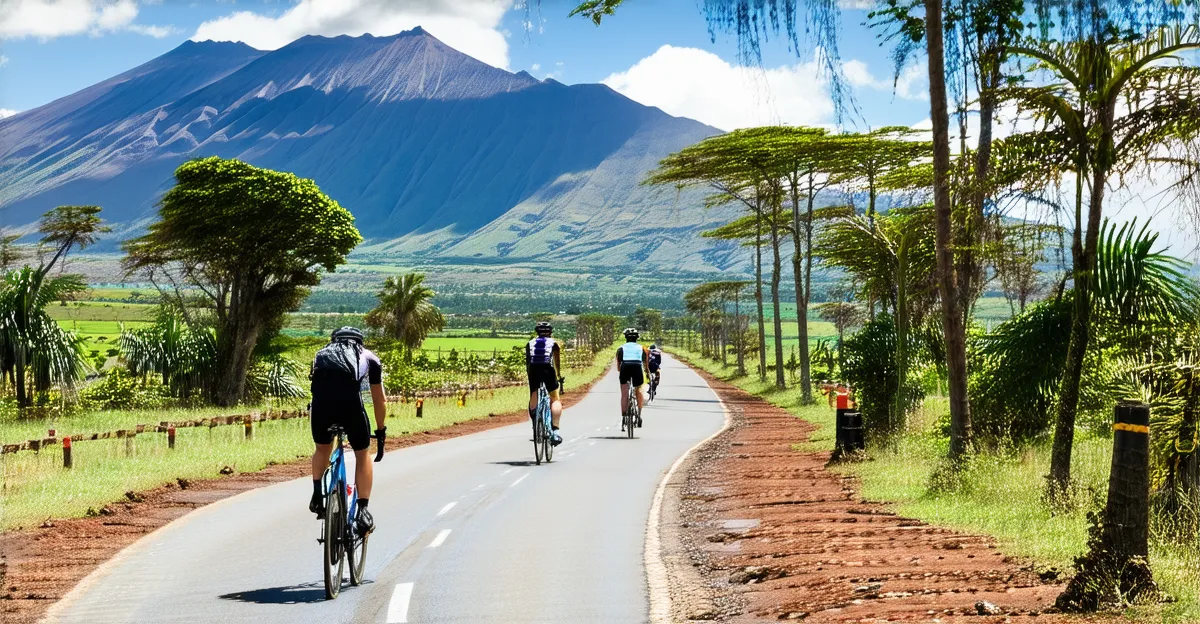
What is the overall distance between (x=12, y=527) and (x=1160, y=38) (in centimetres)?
1202

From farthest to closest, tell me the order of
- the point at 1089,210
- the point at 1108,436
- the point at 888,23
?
the point at 1108,436 → the point at 888,23 → the point at 1089,210

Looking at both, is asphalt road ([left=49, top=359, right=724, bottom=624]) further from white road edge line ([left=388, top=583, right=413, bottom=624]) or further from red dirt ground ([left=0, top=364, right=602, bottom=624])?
red dirt ground ([left=0, top=364, right=602, bottom=624])

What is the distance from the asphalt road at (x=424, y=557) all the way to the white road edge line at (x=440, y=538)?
3 centimetres

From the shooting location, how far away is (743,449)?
77.5ft

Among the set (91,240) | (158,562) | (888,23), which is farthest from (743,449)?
(91,240)

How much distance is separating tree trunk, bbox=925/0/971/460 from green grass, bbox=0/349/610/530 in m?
10.5

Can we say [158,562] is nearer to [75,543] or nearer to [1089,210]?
[75,543]

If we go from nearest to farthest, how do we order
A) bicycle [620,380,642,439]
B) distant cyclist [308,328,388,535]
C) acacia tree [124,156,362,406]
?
distant cyclist [308,328,388,535]
bicycle [620,380,642,439]
acacia tree [124,156,362,406]

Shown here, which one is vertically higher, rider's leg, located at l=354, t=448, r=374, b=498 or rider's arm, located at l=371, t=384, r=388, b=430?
rider's arm, located at l=371, t=384, r=388, b=430

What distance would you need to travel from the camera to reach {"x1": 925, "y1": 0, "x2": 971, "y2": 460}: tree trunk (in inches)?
573

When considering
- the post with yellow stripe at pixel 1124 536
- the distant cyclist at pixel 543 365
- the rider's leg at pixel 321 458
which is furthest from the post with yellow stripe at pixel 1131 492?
the distant cyclist at pixel 543 365

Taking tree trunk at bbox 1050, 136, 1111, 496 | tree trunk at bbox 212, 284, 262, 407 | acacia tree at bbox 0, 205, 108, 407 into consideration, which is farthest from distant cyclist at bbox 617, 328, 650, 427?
tree trunk at bbox 212, 284, 262, 407

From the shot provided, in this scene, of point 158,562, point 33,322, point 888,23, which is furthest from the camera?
point 33,322

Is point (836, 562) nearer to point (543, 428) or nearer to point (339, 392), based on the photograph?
point (339, 392)
